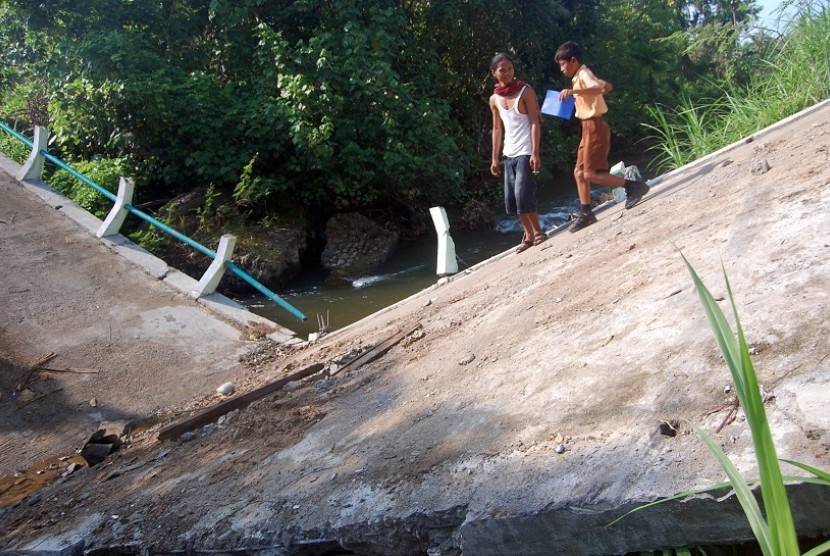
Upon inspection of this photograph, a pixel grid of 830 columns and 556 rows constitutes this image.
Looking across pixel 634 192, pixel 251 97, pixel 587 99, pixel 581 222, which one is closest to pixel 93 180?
pixel 251 97

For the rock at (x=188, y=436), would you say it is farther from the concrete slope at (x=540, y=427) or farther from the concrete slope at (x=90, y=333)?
the concrete slope at (x=90, y=333)

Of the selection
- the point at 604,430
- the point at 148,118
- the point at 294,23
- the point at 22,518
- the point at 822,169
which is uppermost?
the point at 294,23

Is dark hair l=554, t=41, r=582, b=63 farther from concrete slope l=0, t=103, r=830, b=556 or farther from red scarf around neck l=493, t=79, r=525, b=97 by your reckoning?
concrete slope l=0, t=103, r=830, b=556

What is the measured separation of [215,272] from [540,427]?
5.35m

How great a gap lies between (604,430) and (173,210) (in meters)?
9.98

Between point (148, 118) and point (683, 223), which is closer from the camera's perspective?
point (683, 223)

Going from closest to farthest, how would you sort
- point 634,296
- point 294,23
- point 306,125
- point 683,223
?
1. point 634,296
2. point 683,223
3. point 306,125
4. point 294,23

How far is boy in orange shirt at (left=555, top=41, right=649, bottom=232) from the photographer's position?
668cm

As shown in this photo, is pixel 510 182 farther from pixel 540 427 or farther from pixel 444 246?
pixel 540 427

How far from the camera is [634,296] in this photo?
4.28 m

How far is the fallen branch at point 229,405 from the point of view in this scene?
5281 mm

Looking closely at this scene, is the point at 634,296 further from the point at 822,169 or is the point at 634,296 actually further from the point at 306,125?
the point at 306,125

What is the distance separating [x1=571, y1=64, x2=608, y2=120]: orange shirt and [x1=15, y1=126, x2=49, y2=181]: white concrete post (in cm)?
732


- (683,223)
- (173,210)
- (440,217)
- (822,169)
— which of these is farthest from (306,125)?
(822,169)
